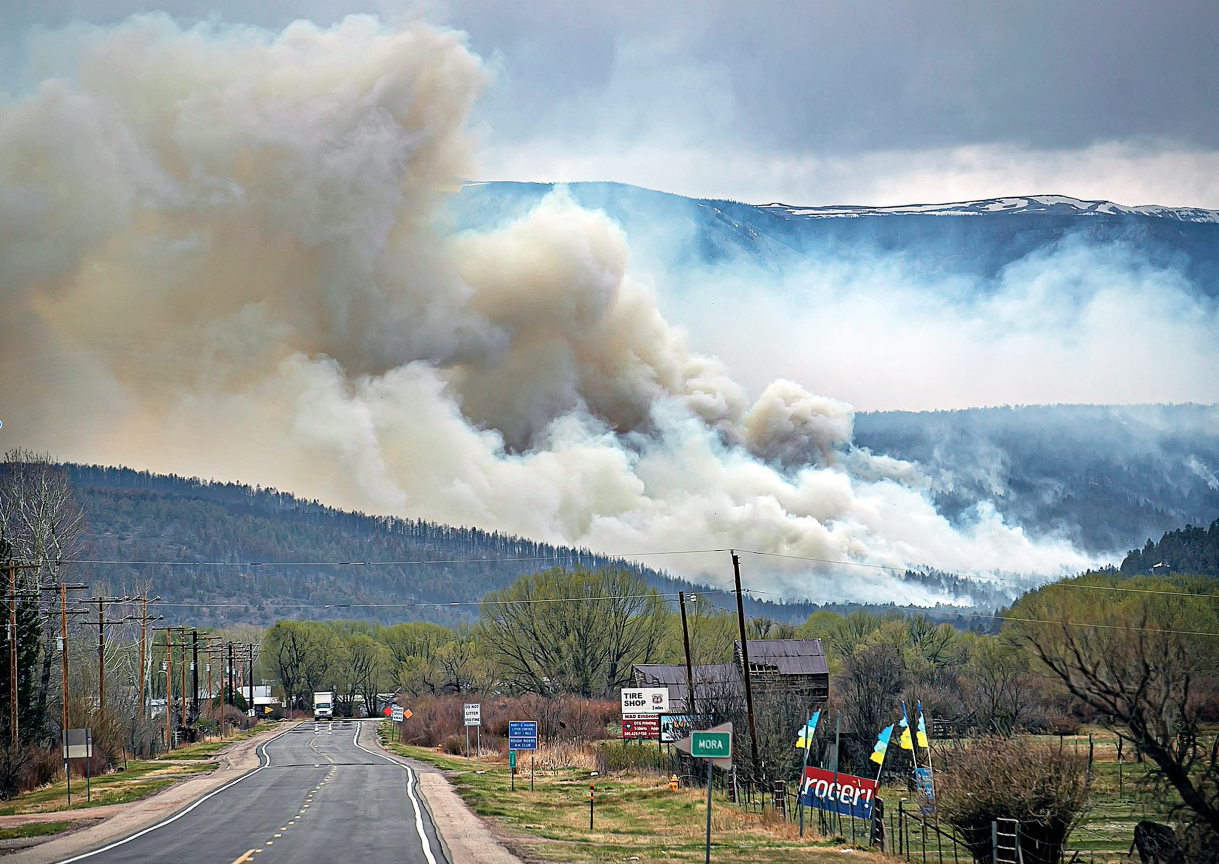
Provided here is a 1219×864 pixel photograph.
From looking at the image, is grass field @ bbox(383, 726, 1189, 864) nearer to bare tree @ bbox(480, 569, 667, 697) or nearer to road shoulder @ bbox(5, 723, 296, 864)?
road shoulder @ bbox(5, 723, 296, 864)

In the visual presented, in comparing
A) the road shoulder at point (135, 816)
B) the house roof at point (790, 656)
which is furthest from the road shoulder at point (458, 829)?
the house roof at point (790, 656)

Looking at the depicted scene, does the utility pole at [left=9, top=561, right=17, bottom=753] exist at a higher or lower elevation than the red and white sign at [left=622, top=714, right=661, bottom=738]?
higher

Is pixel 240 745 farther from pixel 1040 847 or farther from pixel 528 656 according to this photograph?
pixel 1040 847

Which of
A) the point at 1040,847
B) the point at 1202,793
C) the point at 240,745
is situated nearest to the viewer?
the point at 1202,793

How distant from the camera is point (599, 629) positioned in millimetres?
107375

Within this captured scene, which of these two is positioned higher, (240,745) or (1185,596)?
(1185,596)

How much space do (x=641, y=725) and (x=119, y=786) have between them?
24.9 meters

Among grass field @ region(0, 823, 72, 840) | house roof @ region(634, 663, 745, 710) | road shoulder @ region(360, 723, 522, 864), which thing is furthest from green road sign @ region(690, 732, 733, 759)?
house roof @ region(634, 663, 745, 710)

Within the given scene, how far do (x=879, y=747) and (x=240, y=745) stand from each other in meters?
72.2

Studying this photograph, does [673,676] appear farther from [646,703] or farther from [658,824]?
[658,824]

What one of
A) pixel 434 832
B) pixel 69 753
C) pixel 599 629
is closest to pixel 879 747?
pixel 434 832

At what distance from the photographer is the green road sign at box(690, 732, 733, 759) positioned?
83.4ft

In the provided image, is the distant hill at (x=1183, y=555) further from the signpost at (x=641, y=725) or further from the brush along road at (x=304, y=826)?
the brush along road at (x=304, y=826)

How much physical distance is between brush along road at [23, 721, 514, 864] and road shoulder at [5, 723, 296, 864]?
22.6 inches
